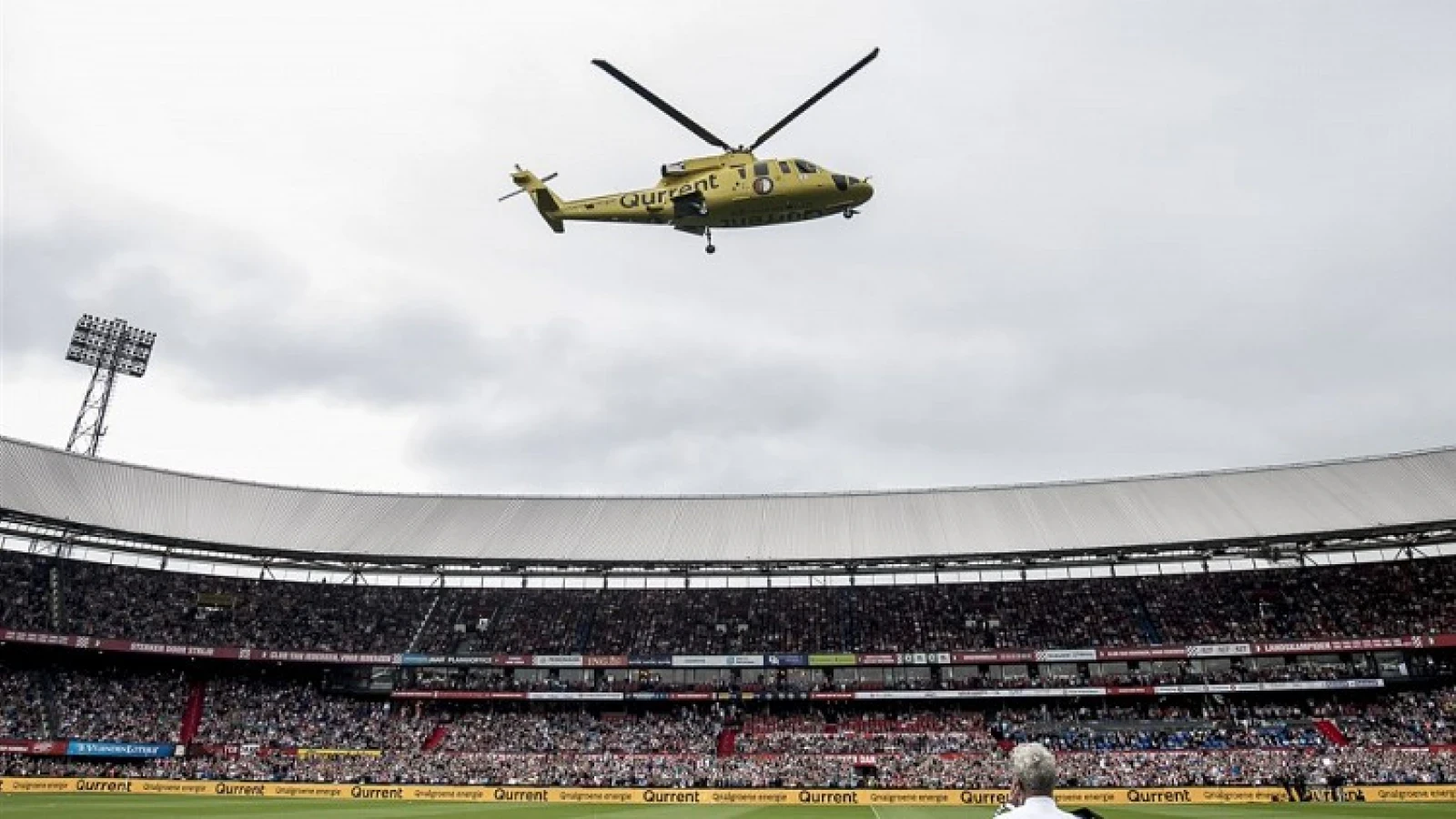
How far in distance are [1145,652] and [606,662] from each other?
32114 millimetres

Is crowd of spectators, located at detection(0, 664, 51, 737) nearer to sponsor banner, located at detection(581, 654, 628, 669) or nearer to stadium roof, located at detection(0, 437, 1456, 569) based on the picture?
stadium roof, located at detection(0, 437, 1456, 569)

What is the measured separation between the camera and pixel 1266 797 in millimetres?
38250

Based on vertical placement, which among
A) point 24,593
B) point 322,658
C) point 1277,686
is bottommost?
point 1277,686

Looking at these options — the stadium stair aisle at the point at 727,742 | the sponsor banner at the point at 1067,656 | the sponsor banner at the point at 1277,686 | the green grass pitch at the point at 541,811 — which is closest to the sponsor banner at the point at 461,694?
the stadium stair aisle at the point at 727,742

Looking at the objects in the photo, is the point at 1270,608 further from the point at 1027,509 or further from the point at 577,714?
the point at 577,714

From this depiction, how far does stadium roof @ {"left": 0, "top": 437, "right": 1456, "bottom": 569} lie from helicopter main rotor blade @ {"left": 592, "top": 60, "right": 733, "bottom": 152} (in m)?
39.5

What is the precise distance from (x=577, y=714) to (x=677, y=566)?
11.3 meters

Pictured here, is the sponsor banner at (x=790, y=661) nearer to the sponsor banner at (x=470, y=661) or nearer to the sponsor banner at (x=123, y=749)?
the sponsor banner at (x=470, y=661)

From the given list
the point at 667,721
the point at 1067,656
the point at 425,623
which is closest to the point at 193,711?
the point at 425,623

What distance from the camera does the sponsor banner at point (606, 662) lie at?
5566cm

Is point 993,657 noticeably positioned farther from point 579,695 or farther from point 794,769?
point 579,695

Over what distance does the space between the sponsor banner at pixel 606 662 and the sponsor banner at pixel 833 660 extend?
1182 centimetres

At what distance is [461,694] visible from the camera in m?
55.7

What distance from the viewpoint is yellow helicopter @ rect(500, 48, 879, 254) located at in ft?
74.5
